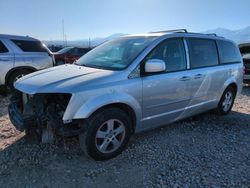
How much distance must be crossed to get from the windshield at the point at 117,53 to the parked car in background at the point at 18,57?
12.6ft

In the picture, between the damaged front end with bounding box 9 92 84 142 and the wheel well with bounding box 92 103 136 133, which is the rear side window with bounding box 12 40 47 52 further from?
the wheel well with bounding box 92 103 136 133

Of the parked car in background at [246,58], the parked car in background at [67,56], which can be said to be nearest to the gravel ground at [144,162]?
the parked car in background at [246,58]

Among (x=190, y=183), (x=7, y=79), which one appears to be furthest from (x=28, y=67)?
(x=190, y=183)

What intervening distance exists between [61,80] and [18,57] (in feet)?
16.4

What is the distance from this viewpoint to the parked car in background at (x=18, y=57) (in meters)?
7.64

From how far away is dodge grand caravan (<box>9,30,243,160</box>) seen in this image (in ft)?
11.0

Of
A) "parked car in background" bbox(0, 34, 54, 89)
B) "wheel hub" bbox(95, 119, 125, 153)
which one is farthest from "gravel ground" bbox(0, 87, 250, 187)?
"parked car in background" bbox(0, 34, 54, 89)

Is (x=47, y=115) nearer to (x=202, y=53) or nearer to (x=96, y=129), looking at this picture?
(x=96, y=129)

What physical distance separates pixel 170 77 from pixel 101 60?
1.15 metres

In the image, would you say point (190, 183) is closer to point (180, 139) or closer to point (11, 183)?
point (180, 139)

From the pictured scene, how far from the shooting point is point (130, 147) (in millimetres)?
4152

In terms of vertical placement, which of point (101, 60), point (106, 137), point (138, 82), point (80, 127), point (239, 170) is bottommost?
point (239, 170)

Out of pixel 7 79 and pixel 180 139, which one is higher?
pixel 7 79

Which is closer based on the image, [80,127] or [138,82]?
[80,127]
